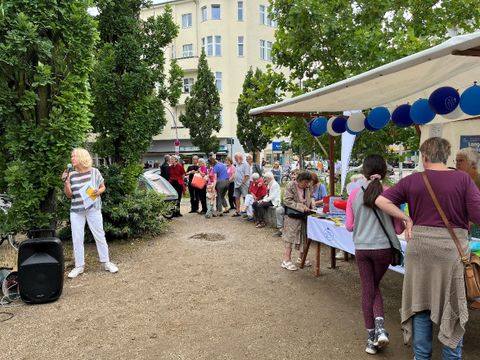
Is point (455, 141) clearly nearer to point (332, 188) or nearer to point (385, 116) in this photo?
point (385, 116)

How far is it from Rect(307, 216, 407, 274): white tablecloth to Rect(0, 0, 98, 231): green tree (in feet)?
11.2

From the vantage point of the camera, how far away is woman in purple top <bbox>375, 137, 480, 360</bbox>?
2676 millimetres

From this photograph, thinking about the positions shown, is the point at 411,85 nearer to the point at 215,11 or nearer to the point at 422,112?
the point at 422,112

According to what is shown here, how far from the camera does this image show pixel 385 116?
592 centimetres

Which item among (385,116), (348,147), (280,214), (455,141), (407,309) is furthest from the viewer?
(280,214)

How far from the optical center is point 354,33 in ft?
24.3

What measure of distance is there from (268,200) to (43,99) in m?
5.36

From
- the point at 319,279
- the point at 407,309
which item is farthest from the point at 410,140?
the point at 407,309

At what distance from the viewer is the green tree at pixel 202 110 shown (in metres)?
28.8

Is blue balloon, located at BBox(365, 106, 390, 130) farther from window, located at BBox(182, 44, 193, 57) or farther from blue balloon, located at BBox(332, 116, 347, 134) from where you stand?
window, located at BBox(182, 44, 193, 57)

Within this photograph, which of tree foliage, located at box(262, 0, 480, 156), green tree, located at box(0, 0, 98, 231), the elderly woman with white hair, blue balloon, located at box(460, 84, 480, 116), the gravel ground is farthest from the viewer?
the elderly woman with white hair

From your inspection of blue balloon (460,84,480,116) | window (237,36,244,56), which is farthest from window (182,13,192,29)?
blue balloon (460,84,480,116)

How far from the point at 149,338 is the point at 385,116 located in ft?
14.2

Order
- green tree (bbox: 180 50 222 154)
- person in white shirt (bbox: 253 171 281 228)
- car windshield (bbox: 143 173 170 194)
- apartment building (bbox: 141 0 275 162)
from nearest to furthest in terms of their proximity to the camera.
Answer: person in white shirt (bbox: 253 171 281 228), car windshield (bbox: 143 173 170 194), green tree (bbox: 180 50 222 154), apartment building (bbox: 141 0 275 162)
